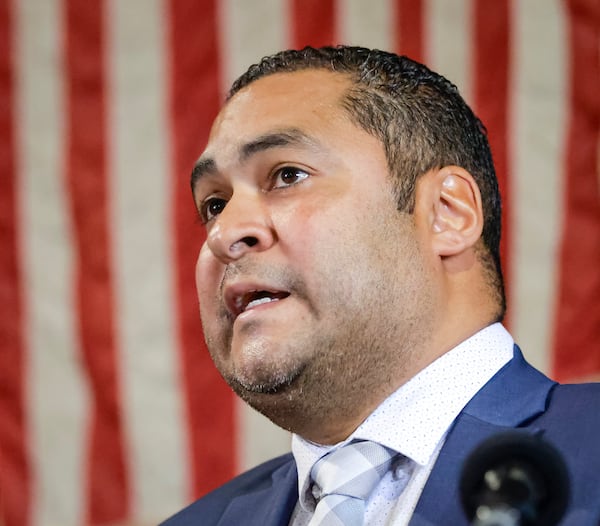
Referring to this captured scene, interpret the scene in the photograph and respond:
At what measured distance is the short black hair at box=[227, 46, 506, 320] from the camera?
1.45 metres

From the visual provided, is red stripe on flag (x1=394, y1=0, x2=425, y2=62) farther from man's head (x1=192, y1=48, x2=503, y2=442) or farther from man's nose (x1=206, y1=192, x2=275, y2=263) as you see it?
man's nose (x1=206, y1=192, x2=275, y2=263)

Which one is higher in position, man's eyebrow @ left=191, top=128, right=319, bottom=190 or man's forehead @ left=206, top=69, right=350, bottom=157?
man's forehead @ left=206, top=69, right=350, bottom=157

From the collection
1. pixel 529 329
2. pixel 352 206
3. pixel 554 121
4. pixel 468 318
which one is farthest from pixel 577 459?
pixel 554 121

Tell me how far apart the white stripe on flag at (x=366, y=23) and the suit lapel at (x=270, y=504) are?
119cm

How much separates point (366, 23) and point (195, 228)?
634 millimetres

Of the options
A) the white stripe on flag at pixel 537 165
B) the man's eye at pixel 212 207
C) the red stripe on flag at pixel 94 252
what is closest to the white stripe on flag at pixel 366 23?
the white stripe on flag at pixel 537 165

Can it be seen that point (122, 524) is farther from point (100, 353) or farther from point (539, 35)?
point (539, 35)

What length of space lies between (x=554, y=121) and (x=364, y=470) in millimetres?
1199

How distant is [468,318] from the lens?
1.41 metres

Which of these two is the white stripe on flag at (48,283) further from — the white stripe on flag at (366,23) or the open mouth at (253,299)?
the open mouth at (253,299)

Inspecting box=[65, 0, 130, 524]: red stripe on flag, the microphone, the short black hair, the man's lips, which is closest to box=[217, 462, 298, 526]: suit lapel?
the man's lips

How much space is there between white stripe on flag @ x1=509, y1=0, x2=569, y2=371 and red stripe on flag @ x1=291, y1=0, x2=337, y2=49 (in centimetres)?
44

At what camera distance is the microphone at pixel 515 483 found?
747 mm

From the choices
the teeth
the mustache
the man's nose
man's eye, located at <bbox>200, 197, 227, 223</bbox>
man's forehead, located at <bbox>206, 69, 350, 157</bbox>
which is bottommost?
the teeth
